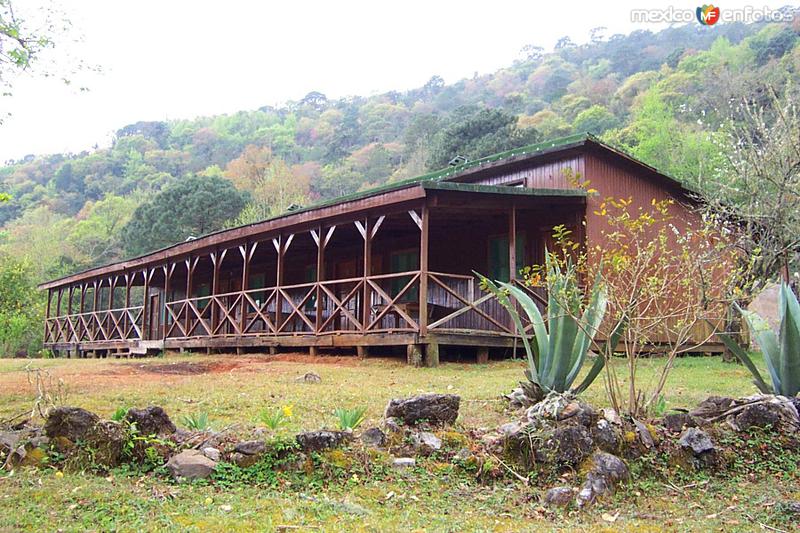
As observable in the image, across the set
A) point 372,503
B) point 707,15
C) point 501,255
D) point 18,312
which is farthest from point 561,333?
point 18,312

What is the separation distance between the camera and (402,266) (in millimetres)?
16484

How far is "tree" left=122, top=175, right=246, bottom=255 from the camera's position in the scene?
128 ft

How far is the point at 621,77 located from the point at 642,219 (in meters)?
64.8

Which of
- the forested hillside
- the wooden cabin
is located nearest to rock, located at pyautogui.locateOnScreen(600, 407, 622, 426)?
the wooden cabin

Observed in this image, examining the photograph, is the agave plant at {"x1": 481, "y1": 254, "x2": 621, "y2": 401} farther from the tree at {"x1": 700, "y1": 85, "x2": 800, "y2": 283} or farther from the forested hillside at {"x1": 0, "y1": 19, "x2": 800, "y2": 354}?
the forested hillside at {"x1": 0, "y1": 19, "x2": 800, "y2": 354}

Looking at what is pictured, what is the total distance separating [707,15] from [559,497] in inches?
711

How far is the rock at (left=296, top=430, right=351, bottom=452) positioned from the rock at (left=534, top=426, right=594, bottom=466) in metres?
1.46

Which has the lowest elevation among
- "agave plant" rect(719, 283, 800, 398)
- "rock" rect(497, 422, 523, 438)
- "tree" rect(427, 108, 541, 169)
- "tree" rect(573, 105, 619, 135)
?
Answer: "rock" rect(497, 422, 523, 438)

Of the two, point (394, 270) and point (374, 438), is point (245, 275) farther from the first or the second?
point (374, 438)

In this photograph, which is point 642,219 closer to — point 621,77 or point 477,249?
point 477,249

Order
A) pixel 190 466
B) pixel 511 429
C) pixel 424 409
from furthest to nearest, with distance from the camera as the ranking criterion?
pixel 424 409 < pixel 511 429 < pixel 190 466

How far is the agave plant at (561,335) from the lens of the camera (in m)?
6.23

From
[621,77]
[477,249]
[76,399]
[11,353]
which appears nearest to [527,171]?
[477,249]

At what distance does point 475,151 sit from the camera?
1400 inches
